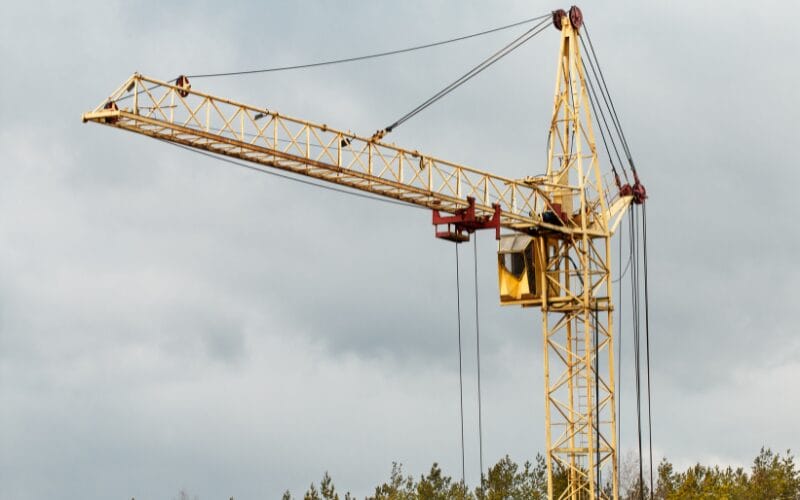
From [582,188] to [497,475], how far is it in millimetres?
36980

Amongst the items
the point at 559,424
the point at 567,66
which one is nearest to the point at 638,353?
the point at 559,424

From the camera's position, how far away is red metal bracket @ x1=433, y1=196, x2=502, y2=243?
2425 inches

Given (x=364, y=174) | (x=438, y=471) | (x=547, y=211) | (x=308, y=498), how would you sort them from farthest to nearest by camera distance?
(x=438, y=471)
(x=308, y=498)
(x=547, y=211)
(x=364, y=174)

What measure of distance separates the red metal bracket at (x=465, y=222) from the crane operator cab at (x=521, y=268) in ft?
12.9

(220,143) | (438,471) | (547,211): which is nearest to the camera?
(220,143)

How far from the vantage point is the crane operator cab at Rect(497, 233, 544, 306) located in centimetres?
6681

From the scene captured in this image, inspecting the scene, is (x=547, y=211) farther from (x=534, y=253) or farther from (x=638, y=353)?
(x=638, y=353)

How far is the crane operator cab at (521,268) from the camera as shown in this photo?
66812mm

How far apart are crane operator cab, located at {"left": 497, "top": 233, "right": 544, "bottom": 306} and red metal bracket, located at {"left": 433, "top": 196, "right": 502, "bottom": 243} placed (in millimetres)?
3940

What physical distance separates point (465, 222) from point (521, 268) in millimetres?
6108

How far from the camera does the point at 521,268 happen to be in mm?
66875

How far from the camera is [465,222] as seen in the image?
202 feet

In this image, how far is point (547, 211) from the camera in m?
66.7

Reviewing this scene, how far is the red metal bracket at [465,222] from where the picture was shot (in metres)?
61.6
